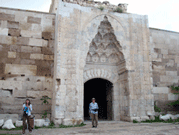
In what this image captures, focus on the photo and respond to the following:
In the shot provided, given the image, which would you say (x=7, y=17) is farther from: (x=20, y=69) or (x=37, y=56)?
(x=20, y=69)

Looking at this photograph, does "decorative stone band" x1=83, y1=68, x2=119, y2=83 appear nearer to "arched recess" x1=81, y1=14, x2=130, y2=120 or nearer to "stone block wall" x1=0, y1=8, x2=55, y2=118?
"arched recess" x1=81, y1=14, x2=130, y2=120

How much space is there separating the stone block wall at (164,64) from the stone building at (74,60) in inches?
2.5

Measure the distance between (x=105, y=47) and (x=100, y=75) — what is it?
1.33 metres

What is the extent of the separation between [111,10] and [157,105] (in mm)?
4984

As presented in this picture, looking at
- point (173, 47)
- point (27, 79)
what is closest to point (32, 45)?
point (27, 79)

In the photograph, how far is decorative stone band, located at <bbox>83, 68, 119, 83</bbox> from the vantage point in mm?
7874

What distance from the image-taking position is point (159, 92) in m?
8.74

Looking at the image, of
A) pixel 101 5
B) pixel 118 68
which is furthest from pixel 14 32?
pixel 118 68

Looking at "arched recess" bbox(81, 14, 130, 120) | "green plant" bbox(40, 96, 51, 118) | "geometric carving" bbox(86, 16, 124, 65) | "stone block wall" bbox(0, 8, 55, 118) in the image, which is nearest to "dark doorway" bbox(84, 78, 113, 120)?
"arched recess" bbox(81, 14, 130, 120)

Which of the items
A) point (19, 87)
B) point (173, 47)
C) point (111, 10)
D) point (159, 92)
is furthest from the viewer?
point (173, 47)

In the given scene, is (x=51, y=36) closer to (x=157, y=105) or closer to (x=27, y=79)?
(x=27, y=79)

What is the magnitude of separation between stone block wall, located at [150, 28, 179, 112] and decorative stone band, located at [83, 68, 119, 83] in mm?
2165

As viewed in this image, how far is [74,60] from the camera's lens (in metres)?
6.97

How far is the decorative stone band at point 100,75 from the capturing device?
787cm
